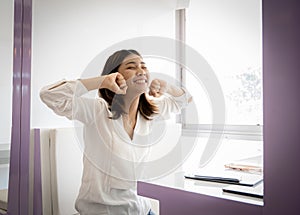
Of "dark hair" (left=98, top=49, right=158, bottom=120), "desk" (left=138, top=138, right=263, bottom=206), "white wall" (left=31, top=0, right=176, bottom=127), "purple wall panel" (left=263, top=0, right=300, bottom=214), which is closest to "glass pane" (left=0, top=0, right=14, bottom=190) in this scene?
"white wall" (left=31, top=0, right=176, bottom=127)

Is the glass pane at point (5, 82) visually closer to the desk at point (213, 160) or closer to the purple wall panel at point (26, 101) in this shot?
the purple wall panel at point (26, 101)

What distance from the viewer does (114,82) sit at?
1021 millimetres

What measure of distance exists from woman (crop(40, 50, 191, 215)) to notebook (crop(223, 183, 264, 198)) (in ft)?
1.13

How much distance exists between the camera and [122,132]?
100 centimetres

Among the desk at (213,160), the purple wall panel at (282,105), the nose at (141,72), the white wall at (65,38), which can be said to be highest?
the white wall at (65,38)

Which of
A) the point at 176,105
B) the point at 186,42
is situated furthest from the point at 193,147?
the point at 186,42

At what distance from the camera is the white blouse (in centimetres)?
94

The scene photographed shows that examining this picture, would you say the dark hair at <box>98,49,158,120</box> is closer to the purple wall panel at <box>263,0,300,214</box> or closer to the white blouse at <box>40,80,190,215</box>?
the white blouse at <box>40,80,190,215</box>

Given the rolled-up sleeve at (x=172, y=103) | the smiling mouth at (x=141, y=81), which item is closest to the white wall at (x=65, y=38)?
the smiling mouth at (x=141, y=81)

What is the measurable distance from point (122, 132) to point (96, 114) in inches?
4.3

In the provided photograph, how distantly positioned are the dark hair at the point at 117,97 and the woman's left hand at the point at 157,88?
46 millimetres

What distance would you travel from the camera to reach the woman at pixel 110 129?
0.95 metres

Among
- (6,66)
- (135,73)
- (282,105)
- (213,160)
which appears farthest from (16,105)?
(282,105)

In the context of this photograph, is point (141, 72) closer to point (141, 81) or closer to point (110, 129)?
point (141, 81)
